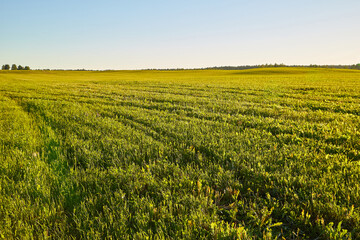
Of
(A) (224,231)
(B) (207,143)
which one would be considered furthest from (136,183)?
(B) (207,143)

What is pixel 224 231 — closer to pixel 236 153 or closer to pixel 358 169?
pixel 236 153

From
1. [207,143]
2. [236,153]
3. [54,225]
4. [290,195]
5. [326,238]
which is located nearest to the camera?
[326,238]

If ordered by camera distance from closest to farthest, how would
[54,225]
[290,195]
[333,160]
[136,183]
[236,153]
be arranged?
[54,225] < [290,195] < [136,183] < [333,160] < [236,153]

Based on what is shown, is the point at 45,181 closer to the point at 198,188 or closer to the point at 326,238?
the point at 198,188

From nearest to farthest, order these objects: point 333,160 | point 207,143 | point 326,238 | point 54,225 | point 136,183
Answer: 1. point 326,238
2. point 54,225
3. point 136,183
4. point 333,160
5. point 207,143

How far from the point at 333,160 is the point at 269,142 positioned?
39.2 inches

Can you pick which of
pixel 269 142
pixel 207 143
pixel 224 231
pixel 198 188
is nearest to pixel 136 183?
pixel 198 188

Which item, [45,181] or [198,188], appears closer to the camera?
[198,188]

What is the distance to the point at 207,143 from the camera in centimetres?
356

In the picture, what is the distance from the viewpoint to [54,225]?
1.80 metres

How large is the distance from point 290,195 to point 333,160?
1214mm

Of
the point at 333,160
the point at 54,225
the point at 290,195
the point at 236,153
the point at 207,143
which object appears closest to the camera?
the point at 54,225

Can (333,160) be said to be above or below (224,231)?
above

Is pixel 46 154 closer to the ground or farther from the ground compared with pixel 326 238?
farther from the ground
